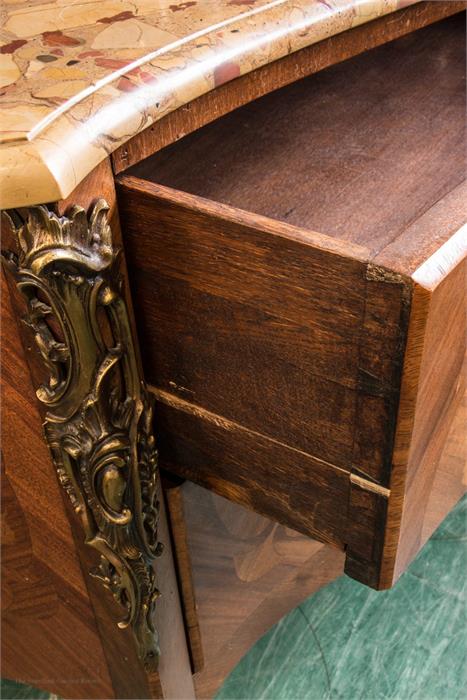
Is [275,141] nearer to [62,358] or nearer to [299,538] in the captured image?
[62,358]

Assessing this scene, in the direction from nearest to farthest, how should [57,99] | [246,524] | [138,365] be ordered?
[57,99]
[138,365]
[246,524]

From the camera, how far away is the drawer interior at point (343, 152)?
25.0 inches

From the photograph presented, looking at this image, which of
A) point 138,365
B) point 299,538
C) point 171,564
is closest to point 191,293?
point 138,365

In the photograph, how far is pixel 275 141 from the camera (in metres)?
0.72

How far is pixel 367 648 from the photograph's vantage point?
107 centimetres

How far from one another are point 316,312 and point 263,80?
18cm

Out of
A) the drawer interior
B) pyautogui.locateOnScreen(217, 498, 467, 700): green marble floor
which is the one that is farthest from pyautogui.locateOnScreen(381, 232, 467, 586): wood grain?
pyautogui.locateOnScreen(217, 498, 467, 700): green marble floor

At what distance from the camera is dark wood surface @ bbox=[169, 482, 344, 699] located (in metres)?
0.81

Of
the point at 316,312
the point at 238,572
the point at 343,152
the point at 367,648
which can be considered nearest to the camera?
the point at 316,312

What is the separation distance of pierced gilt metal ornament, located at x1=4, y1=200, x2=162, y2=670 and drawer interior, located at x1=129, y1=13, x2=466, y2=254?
170mm

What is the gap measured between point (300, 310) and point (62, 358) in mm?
150

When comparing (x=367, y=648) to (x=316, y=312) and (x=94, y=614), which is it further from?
(x=316, y=312)

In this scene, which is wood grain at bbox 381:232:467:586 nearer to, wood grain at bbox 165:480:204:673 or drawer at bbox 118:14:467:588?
drawer at bbox 118:14:467:588

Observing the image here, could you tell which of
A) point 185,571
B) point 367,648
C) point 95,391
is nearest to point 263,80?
point 95,391
